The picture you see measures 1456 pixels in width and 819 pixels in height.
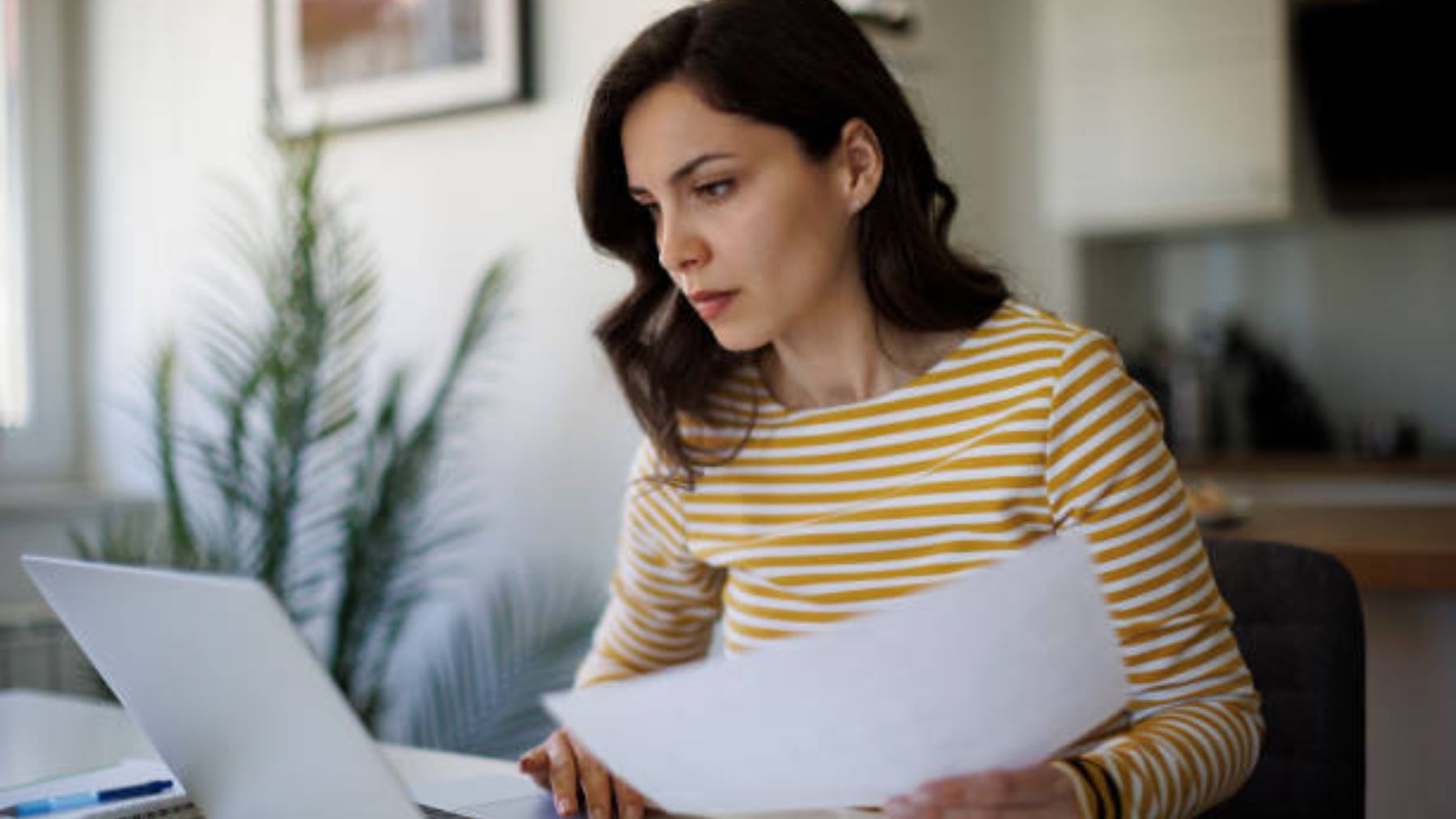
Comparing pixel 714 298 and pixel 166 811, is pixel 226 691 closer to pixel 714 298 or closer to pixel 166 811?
pixel 166 811

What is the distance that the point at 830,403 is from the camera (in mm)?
1300

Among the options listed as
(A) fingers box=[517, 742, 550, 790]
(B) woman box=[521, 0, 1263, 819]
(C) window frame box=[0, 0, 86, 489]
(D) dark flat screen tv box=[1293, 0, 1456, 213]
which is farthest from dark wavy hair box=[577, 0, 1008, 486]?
(D) dark flat screen tv box=[1293, 0, 1456, 213]

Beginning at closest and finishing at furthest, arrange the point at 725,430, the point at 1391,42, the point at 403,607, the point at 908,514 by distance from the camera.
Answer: the point at 908,514 → the point at 725,430 → the point at 403,607 → the point at 1391,42

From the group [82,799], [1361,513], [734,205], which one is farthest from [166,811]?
[1361,513]

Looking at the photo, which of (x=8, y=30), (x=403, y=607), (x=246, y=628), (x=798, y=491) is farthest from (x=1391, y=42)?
(x=246, y=628)

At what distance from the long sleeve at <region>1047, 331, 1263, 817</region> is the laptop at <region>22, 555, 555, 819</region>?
450mm

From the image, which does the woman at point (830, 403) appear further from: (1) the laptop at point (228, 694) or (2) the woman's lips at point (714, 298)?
(1) the laptop at point (228, 694)

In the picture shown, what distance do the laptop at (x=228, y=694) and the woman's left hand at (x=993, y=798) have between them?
10.6 inches

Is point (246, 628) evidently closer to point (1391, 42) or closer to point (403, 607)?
point (403, 607)

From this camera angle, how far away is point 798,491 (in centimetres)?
128

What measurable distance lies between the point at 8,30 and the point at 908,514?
2867 mm

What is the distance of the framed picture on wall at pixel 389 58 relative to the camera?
8.50 feet

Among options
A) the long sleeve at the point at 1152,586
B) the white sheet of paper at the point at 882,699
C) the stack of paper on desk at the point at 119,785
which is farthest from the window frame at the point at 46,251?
the white sheet of paper at the point at 882,699

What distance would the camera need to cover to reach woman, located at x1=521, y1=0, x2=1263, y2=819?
3.52 ft
